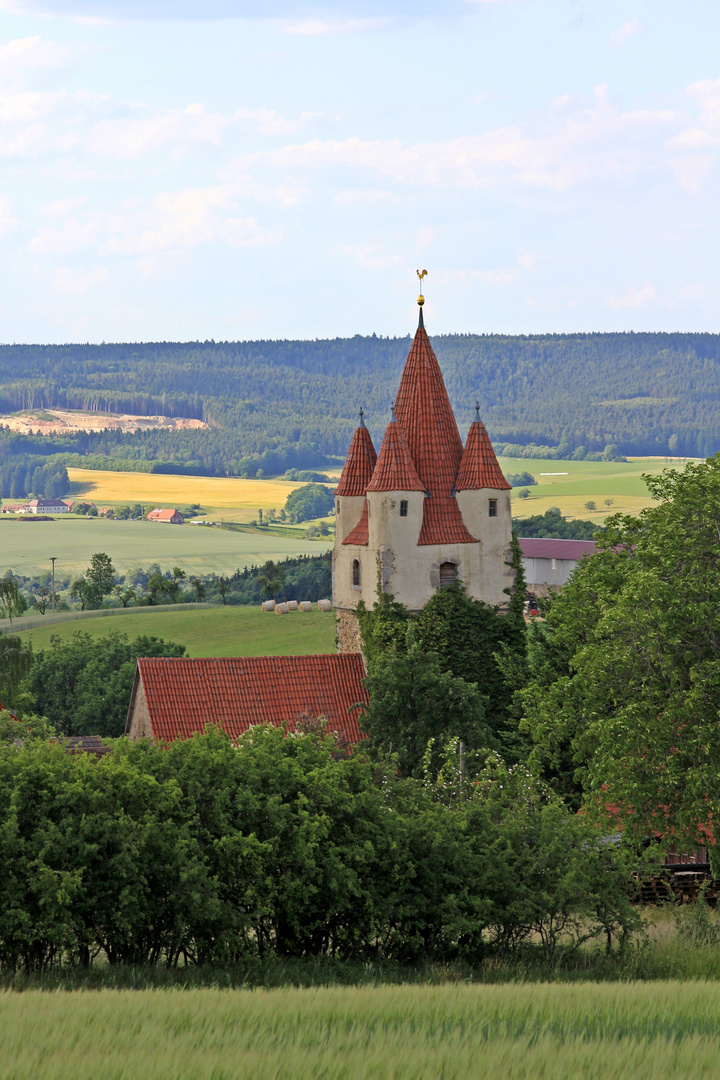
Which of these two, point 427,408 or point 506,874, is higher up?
point 427,408

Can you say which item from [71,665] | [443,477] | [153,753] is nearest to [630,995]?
[153,753]

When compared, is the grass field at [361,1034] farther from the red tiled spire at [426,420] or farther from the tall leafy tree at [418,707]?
the red tiled spire at [426,420]

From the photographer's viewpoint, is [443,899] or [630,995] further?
[443,899]

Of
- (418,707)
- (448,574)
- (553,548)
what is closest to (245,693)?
(418,707)

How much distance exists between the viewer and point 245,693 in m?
42.8

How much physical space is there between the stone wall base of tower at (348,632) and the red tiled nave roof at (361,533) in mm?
2569

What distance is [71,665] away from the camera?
81.3m

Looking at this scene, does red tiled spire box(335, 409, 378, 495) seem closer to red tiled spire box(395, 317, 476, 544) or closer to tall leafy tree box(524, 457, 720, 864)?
red tiled spire box(395, 317, 476, 544)

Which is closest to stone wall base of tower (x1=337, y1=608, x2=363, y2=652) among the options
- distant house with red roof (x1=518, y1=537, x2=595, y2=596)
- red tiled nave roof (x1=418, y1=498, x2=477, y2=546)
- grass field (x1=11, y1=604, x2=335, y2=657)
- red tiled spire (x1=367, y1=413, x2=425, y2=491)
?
red tiled nave roof (x1=418, y1=498, x2=477, y2=546)

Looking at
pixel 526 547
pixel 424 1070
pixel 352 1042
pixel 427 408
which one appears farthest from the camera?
pixel 526 547

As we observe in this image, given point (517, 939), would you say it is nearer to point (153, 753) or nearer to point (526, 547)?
point (153, 753)

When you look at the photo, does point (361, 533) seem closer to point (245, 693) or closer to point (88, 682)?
point (245, 693)

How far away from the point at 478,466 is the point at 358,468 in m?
4.63

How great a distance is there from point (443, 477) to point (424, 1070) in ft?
121
